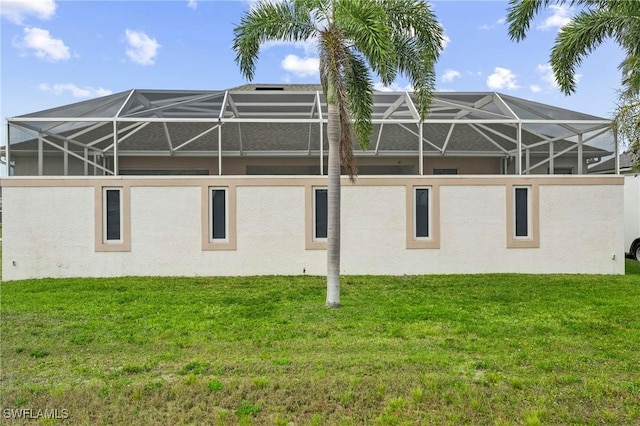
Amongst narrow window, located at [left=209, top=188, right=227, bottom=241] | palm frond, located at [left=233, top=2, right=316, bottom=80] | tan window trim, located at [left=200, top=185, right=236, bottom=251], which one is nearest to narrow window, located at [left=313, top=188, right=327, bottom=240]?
tan window trim, located at [left=200, top=185, right=236, bottom=251]

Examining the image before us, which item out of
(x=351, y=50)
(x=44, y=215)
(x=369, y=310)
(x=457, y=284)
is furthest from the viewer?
(x=44, y=215)

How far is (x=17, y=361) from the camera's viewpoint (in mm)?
5617

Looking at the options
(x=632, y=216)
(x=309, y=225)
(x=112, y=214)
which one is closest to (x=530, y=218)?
(x=309, y=225)

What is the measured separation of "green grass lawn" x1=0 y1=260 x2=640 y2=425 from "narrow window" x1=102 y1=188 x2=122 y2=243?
101 inches

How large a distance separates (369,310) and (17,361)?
5.63m

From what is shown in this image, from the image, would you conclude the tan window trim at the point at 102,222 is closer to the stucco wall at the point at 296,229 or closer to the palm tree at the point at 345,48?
the stucco wall at the point at 296,229

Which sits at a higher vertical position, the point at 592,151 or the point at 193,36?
the point at 193,36

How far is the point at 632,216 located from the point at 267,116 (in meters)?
15.3

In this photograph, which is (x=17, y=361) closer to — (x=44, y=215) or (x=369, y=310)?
(x=369, y=310)

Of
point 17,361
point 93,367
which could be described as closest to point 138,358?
point 93,367

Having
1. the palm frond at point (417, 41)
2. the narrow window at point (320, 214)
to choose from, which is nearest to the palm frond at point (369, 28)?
the palm frond at point (417, 41)

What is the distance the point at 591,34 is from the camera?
1014 centimetres

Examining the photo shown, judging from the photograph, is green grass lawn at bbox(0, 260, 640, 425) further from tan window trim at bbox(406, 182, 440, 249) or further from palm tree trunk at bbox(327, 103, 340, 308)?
tan window trim at bbox(406, 182, 440, 249)

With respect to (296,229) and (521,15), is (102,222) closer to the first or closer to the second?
(296,229)
